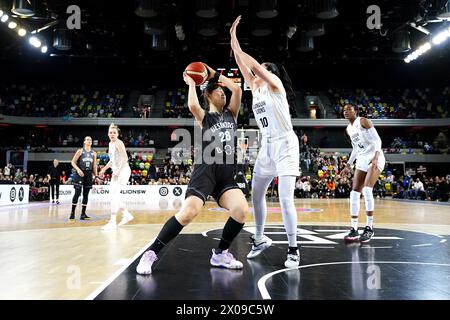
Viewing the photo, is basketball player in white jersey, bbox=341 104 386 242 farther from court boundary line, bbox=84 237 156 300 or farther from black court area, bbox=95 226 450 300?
court boundary line, bbox=84 237 156 300

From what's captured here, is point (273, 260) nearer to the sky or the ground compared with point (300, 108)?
nearer to the ground

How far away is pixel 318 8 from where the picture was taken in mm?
15484

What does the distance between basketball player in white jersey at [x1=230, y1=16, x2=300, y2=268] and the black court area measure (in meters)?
0.38

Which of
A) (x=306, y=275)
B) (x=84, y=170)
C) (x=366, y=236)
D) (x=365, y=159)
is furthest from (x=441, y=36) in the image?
(x=306, y=275)

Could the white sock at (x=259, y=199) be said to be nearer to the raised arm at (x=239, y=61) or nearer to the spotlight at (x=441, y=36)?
the raised arm at (x=239, y=61)

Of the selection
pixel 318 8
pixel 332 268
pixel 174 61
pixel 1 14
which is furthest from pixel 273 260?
pixel 174 61

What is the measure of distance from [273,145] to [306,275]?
1364 millimetres

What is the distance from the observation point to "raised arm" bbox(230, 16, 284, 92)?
12.0 feet

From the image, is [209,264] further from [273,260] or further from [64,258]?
[64,258]

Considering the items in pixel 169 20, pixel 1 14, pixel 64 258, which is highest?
pixel 169 20

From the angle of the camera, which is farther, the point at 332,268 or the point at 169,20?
the point at 169,20

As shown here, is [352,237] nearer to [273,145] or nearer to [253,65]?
[273,145]
